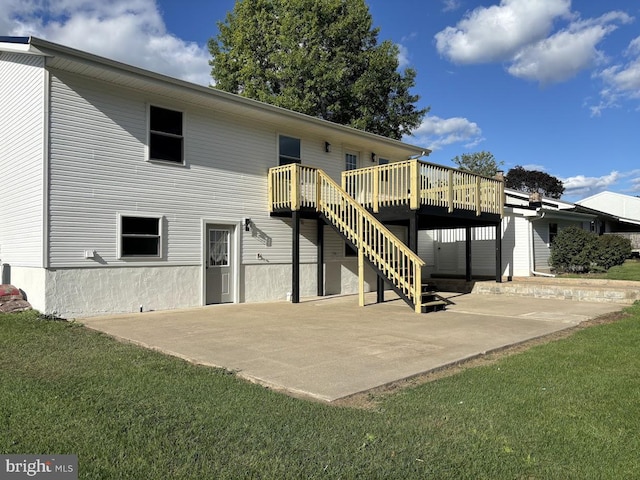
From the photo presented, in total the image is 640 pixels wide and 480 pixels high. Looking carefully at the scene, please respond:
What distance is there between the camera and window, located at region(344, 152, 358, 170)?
16.0 metres

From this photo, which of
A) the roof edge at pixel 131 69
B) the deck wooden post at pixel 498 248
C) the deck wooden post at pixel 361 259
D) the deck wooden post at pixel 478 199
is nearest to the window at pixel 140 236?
the roof edge at pixel 131 69

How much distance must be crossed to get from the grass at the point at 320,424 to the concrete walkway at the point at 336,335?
0.53 meters

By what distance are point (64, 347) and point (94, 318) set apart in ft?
10.6

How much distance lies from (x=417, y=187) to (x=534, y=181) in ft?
180

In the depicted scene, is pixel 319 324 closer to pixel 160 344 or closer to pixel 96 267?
pixel 160 344

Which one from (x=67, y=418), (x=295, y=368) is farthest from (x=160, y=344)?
(x=67, y=418)

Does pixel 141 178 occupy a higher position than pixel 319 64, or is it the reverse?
pixel 319 64

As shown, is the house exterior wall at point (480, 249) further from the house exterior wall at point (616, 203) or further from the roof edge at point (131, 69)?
the house exterior wall at point (616, 203)

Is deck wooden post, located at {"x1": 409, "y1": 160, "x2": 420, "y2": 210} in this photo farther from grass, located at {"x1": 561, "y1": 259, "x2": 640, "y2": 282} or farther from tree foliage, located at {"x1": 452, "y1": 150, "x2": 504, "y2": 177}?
tree foliage, located at {"x1": 452, "y1": 150, "x2": 504, "y2": 177}

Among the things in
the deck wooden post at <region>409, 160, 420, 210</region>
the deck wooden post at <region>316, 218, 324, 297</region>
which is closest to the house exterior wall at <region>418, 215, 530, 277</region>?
the deck wooden post at <region>316, 218, 324, 297</region>

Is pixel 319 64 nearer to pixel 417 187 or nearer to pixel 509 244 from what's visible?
pixel 509 244

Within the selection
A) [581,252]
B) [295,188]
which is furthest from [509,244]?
[295,188]

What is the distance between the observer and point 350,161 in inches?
640

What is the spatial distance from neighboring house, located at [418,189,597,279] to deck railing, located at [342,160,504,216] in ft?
11.7
